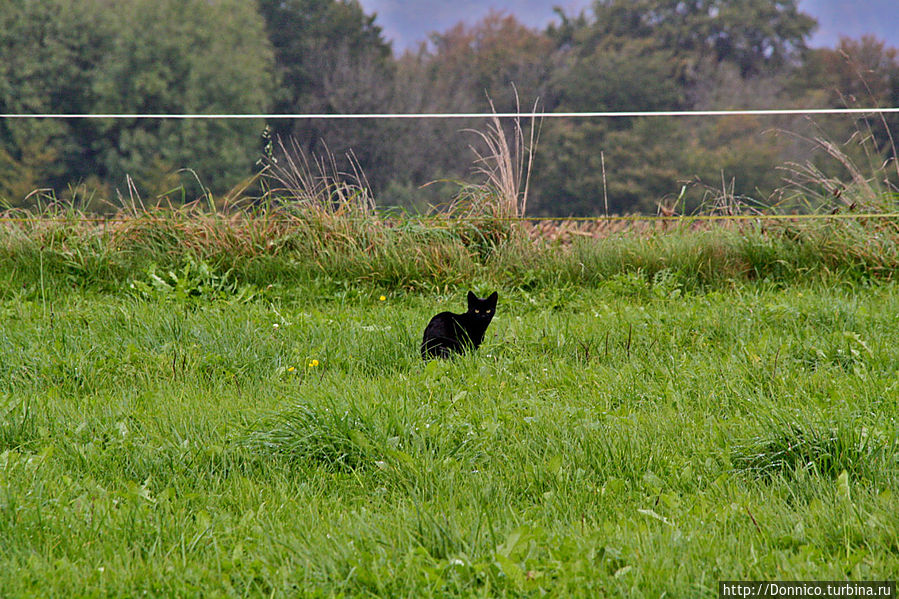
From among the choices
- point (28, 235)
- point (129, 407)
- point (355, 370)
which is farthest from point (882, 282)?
point (28, 235)

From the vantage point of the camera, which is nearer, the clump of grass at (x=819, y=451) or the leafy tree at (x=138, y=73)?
the clump of grass at (x=819, y=451)

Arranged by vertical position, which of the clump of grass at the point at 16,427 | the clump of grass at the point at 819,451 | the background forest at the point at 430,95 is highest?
the background forest at the point at 430,95

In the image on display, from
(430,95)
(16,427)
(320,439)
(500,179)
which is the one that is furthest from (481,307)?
(430,95)

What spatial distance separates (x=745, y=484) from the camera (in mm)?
1903

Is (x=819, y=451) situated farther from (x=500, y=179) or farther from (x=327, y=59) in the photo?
(x=327, y=59)

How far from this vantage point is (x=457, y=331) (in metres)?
3.22

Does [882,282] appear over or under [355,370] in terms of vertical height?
over

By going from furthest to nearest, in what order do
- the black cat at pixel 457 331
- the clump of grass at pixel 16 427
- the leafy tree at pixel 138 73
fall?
the leafy tree at pixel 138 73 → the black cat at pixel 457 331 → the clump of grass at pixel 16 427

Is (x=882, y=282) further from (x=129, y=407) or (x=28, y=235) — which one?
(x=28, y=235)

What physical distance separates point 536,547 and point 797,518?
0.67 metres

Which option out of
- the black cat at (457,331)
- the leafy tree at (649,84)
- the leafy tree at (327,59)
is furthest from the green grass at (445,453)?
the leafy tree at (327,59)

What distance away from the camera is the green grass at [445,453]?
1.48 metres

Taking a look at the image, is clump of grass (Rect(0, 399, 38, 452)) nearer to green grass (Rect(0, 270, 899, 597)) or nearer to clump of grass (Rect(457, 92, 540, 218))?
green grass (Rect(0, 270, 899, 597))

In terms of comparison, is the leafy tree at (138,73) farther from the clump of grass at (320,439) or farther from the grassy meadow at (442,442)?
the clump of grass at (320,439)
